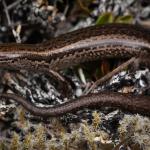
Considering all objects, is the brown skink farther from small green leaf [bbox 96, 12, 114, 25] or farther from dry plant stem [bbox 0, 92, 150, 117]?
dry plant stem [bbox 0, 92, 150, 117]

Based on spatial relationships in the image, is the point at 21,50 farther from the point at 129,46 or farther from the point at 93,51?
the point at 129,46

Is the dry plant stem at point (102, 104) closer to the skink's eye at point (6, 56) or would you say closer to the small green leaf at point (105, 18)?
the skink's eye at point (6, 56)

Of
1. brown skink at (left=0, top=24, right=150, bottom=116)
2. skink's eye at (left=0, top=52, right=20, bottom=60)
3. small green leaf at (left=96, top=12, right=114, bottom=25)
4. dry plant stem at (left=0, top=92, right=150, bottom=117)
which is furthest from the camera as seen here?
small green leaf at (left=96, top=12, right=114, bottom=25)

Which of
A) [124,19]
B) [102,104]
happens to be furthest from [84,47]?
[102,104]

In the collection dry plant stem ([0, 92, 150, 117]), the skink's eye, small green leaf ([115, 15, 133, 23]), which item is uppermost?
small green leaf ([115, 15, 133, 23])

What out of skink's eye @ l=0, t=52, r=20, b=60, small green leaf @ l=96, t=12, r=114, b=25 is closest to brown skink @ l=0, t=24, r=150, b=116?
skink's eye @ l=0, t=52, r=20, b=60
